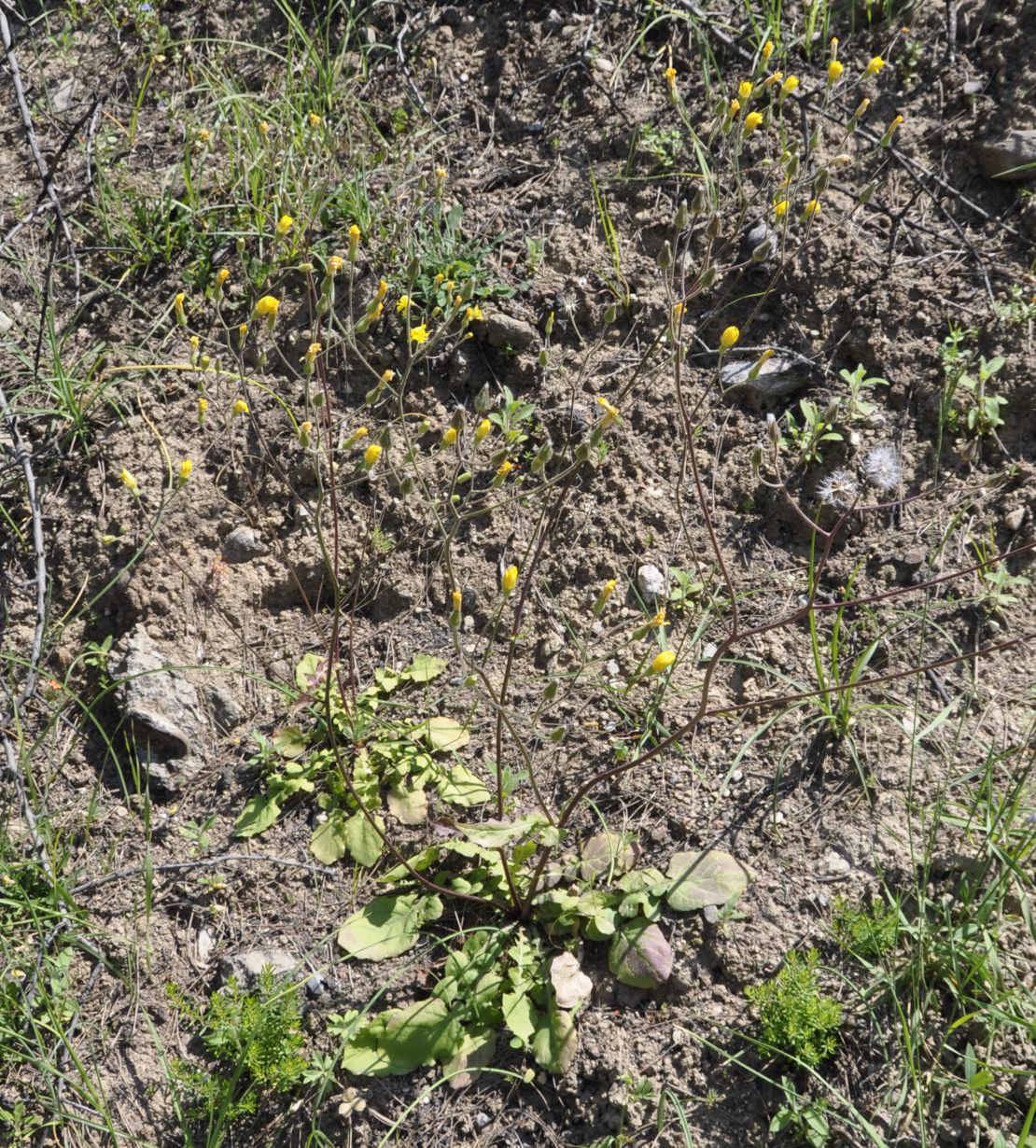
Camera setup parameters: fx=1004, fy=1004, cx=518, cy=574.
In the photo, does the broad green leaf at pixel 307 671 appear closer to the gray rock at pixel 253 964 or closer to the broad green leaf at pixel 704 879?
the gray rock at pixel 253 964

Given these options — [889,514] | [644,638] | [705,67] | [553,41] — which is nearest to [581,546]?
[644,638]

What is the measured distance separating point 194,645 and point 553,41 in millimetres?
2529

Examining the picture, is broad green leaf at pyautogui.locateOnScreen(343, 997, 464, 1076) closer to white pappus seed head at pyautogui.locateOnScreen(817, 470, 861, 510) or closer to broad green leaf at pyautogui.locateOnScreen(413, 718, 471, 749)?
broad green leaf at pyautogui.locateOnScreen(413, 718, 471, 749)

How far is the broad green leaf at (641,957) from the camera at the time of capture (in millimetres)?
2178

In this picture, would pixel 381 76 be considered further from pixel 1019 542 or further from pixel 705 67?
pixel 1019 542

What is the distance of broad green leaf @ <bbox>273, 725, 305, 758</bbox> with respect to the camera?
257cm

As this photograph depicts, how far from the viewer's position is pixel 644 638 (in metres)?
2.73

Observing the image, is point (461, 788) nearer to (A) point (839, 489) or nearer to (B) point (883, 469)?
(A) point (839, 489)

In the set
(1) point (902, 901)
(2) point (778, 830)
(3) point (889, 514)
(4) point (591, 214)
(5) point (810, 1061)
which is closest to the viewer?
(5) point (810, 1061)

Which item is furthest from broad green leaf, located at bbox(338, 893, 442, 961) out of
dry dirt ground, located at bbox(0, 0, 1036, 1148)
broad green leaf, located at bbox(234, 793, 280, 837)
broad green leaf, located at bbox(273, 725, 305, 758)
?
broad green leaf, located at bbox(273, 725, 305, 758)

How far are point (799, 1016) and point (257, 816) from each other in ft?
4.40

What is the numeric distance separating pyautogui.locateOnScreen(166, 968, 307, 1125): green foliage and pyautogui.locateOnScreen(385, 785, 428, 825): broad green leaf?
0.46m

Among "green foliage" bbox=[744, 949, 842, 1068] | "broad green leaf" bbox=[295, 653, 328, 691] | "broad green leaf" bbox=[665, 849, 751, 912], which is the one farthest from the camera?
"broad green leaf" bbox=[295, 653, 328, 691]

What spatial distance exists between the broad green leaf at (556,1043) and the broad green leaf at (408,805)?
1.85 feet
